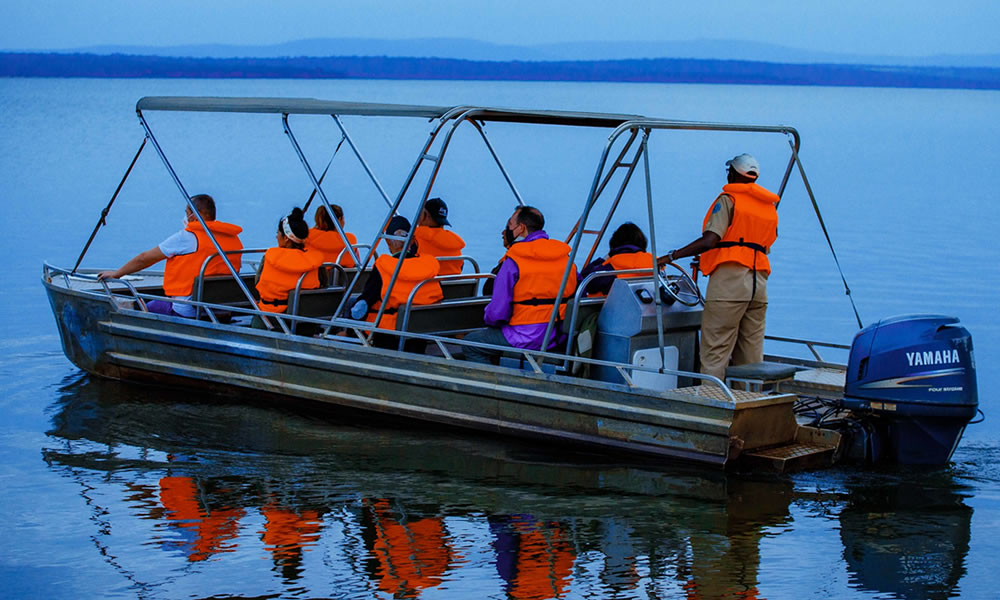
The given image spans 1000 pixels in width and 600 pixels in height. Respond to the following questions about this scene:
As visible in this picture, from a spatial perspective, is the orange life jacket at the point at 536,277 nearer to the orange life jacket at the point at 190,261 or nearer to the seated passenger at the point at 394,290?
the seated passenger at the point at 394,290

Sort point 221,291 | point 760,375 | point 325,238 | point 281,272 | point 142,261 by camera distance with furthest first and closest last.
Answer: point 325,238
point 221,291
point 142,261
point 281,272
point 760,375

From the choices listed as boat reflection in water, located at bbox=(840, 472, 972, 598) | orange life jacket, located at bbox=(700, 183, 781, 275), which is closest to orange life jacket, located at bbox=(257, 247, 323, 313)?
orange life jacket, located at bbox=(700, 183, 781, 275)

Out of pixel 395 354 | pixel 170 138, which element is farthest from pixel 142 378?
pixel 170 138

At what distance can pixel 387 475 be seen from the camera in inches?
325

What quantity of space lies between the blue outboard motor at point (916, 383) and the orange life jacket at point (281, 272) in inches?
162

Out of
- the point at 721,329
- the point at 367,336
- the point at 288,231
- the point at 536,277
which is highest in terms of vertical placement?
the point at 288,231

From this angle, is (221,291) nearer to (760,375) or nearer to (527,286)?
(527,286)

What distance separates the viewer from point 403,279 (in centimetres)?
911

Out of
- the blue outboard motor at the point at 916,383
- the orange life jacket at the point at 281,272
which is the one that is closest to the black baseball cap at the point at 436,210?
the orange life jacket at the point at 281,272

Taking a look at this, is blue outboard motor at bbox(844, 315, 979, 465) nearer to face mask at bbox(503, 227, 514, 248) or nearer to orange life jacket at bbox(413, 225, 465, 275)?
face mask at bbox(503, 227, 514, 248)

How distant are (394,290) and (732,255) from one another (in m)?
2.41

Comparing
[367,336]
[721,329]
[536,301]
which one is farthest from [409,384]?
[721,329]

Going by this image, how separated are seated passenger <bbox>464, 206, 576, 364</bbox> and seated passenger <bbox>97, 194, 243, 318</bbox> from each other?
8.85 ft

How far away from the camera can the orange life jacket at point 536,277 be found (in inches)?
334
